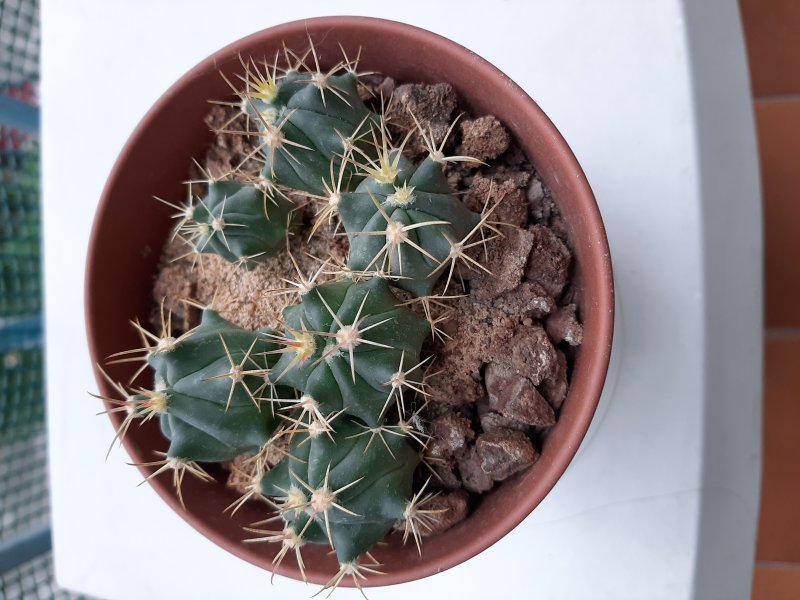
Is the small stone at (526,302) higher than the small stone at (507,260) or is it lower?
lower

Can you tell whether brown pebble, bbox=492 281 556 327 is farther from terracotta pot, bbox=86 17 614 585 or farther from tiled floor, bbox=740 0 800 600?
tiled floor, bbox=740 0 800 600

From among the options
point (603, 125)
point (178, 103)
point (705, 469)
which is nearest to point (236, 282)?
point (178, 103)

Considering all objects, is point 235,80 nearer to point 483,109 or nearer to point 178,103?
point 178,103

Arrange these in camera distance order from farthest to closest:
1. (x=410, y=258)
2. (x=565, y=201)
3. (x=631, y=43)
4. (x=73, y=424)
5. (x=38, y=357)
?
1. (x=38, y=357)
2. (x=73, y=424)
3. (x=631, y=43)
4. (x=565, y=201)
5. (x=410, y=258)

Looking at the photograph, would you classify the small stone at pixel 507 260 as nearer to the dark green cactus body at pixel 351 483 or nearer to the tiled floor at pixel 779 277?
the dark green cactus body at pixel 351 483

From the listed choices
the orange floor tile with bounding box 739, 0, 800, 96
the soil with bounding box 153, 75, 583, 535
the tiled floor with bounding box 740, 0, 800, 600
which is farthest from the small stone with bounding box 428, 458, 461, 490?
the orange floor tile with bounding box 739, 0, 800, 96

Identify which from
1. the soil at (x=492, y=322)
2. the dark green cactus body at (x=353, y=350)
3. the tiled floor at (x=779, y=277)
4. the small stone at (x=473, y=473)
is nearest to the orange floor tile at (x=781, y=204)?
the tiled floor at (x=779, y=277)

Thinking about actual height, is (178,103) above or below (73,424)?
above
